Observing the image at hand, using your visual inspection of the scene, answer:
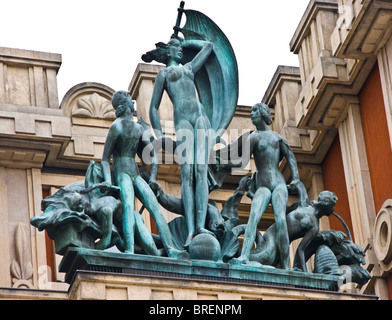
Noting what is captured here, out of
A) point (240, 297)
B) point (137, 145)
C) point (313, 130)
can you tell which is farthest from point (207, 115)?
point (313, 130)

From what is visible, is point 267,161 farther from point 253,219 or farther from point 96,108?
point 96,108

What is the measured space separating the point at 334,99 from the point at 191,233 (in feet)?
19.6

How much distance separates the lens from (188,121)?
23.4 meters

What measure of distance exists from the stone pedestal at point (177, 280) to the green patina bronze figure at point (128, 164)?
0.55 meters

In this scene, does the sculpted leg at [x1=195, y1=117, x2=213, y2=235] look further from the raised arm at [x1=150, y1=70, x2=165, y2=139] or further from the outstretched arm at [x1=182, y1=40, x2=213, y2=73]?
the outstretched arm at [x1=182, y1=40, x2=213, y2=73]

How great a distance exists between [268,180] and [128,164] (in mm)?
1783

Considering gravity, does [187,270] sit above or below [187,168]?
below

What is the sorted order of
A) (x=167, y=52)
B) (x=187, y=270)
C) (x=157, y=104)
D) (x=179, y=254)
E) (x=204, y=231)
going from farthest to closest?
(x=167, y=52) < (x=157, y=104) < (x=204, y=231) < (x=179, y=254) < (x=187, y=270)

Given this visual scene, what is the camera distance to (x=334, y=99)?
1103 inches

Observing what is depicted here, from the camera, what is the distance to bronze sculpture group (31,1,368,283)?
22.3 metres

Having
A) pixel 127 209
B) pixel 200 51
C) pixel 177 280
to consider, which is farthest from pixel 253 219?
pixel 200 51

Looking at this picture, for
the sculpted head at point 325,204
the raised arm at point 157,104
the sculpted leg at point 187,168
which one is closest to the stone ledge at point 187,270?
the sculpted leg at point 187,168

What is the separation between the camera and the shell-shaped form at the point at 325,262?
22891 mm
